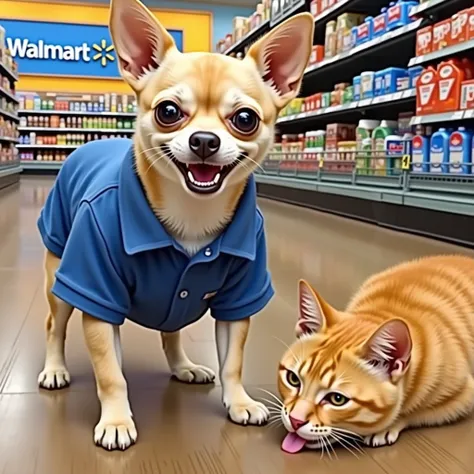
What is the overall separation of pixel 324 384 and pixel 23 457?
50 cm

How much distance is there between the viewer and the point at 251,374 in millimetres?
1498

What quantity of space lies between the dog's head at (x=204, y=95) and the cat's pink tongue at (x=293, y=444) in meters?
0.44

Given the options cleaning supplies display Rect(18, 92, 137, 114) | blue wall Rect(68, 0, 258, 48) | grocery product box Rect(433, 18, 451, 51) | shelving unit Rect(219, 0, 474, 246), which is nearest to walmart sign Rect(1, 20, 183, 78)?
→ blue wall Rect(68, 0, 258, 48)

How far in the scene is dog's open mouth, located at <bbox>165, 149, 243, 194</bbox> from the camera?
111 cm

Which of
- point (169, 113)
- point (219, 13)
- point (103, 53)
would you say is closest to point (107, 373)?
point (169, 113)

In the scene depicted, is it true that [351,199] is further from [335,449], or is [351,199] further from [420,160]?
[335,449]

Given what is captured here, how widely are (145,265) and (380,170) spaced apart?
3.66 m

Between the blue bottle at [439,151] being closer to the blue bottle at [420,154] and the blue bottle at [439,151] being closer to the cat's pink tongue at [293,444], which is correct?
the blue bottle at [420,154]

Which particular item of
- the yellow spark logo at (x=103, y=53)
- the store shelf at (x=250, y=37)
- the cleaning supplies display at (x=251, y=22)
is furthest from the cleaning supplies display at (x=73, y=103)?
the store shelf at (x=250, y=37)

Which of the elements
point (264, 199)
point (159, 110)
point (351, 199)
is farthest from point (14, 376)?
point (264, 199)

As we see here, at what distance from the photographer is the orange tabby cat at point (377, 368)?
42.0 inches

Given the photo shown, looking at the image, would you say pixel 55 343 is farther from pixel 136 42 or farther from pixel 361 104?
pixel 361 104

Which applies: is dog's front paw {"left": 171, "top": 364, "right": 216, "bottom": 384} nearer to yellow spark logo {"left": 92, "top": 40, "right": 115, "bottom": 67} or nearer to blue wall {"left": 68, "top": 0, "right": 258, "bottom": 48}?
yellow spark logo {"left": 92, "top": 40, "right": 115, "bottom": 67}

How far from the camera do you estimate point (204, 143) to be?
3.49 ft
